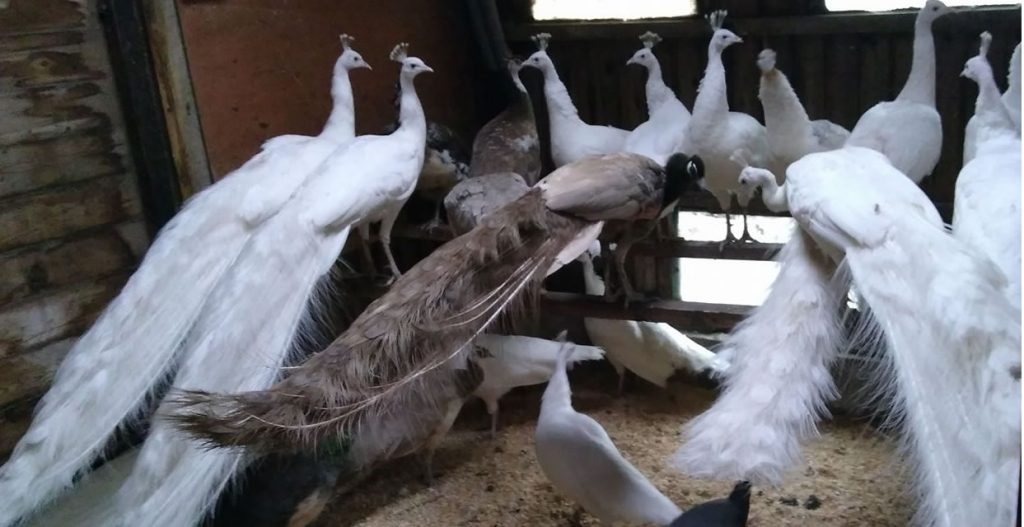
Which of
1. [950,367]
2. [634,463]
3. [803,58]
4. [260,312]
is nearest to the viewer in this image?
[950,367]

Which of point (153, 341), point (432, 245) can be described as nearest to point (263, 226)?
point (153, 341)

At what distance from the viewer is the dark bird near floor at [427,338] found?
1.76 metres

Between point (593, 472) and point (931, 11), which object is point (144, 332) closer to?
point (593, 472)

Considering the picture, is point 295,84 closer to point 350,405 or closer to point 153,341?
point 153,341

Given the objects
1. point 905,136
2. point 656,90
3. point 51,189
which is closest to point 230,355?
point 51,189

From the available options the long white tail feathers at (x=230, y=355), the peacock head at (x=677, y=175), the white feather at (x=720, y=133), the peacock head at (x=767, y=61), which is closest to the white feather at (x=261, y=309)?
the long white tail feathers at (x=230, y=355)

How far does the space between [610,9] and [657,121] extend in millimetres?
738

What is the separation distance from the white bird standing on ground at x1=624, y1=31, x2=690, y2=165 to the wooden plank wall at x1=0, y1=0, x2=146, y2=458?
174cm

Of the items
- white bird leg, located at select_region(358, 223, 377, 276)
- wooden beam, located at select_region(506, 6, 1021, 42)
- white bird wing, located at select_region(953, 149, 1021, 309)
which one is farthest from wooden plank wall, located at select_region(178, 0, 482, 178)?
white bird wing, located at select_region(953, 149, 1021, 309)

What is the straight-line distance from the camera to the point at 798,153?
301 cm

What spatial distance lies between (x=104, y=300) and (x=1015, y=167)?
270 cm

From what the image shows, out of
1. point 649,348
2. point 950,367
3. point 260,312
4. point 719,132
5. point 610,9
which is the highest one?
point 610,9

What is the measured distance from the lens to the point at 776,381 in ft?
6.44

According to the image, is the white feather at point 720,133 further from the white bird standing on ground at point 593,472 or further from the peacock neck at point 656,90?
the white bird standing on ground at point 593,472
